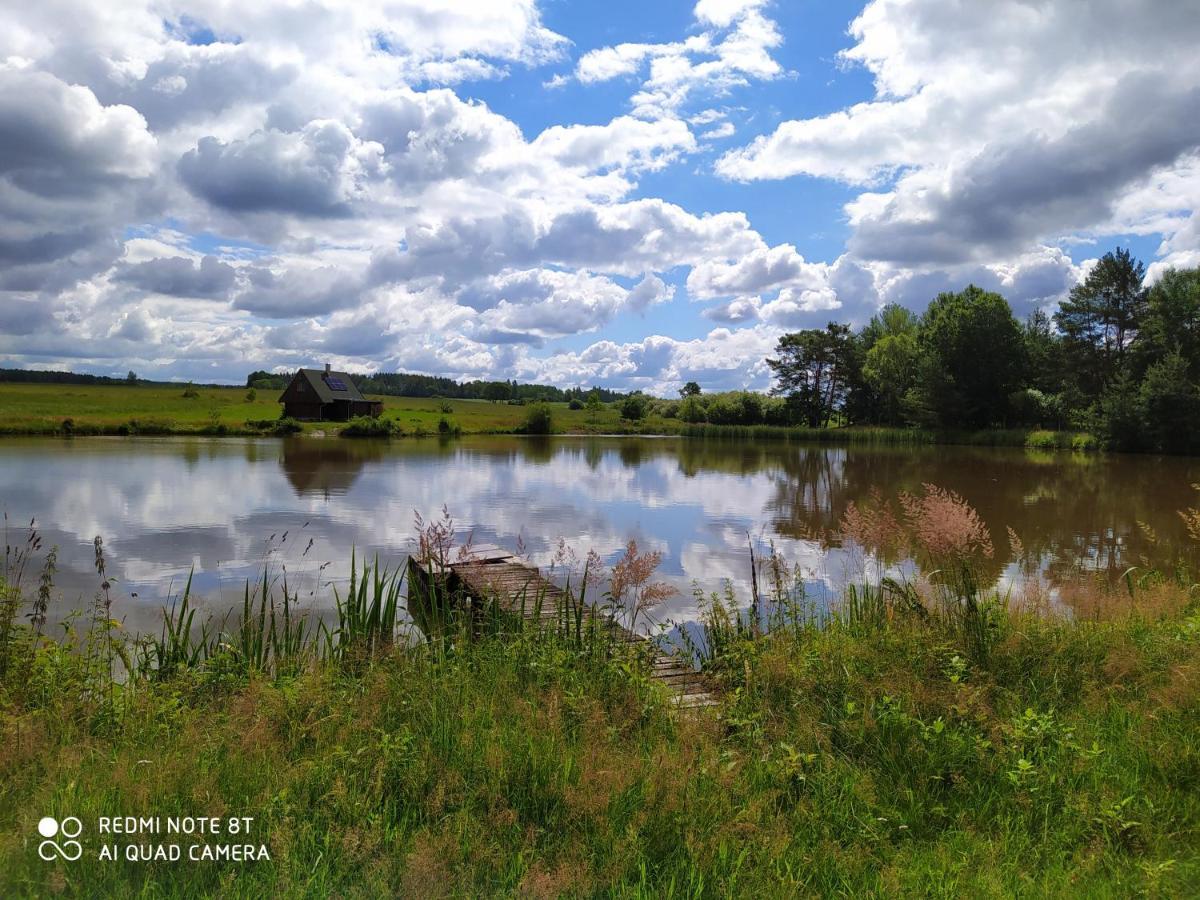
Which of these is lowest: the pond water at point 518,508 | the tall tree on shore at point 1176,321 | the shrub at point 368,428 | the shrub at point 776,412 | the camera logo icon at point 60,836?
Answer: the pond water at point 518,508

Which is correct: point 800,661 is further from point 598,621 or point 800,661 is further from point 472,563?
point 472,563

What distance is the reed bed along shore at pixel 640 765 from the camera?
3.05m

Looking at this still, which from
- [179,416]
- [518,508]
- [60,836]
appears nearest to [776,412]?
[179,416]

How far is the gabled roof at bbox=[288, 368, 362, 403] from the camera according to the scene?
7388cm

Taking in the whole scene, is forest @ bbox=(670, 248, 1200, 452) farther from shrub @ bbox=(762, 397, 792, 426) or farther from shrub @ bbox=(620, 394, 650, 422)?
shrub @ bbox=(620, 394, 650, 422)

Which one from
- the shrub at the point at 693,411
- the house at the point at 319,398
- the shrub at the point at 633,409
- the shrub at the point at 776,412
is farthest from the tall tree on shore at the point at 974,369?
the house at the point at 319,398

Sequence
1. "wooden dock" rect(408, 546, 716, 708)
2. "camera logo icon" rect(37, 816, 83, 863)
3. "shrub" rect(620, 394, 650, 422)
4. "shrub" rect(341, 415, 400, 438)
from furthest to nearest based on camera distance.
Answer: "shrub" rect(620, 394, 650, 422) → "shrub" rect(341, 415, 400, 438) → "wooden dock" rect(408, 546, 716, 708) → "camera logo icon" rect(37, 816, 83, 863)

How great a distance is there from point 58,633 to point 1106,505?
25.8 meters

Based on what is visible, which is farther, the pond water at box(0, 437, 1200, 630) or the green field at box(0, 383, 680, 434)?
the green field at box(0, 383, 680, 434)

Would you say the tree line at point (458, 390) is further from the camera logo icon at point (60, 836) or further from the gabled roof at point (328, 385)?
the camera logo icon at point (60, 836)

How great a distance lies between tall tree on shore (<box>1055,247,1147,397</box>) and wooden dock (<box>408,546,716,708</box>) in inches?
2184

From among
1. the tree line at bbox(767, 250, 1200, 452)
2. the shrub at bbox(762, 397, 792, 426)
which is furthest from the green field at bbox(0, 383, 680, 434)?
the tree line at bbox(767, 250, 1200, 452)

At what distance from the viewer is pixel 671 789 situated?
11.5ft

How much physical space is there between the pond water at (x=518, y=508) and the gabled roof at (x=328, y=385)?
31.4 metres
